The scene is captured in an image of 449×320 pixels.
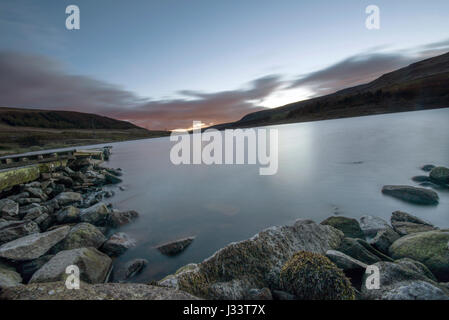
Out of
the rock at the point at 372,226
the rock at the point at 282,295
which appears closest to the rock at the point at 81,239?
the rock at the point at 282,295

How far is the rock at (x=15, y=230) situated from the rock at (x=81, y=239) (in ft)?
5.91

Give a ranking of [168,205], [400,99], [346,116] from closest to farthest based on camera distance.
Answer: [168,205] < [400,99] < [346,116]

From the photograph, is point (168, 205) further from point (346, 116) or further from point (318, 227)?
point (346, 116)

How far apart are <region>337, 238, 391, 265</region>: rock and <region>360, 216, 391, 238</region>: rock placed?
1794 millimetres

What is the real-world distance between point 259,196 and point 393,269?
810cm

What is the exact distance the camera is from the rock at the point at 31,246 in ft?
16.1

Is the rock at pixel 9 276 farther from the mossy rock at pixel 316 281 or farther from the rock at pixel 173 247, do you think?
the mossy rock at pixel 316 281

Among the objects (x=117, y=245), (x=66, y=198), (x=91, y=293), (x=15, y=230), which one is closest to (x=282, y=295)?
(x=91, y=293)

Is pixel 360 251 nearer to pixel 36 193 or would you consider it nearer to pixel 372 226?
pixel 372 226

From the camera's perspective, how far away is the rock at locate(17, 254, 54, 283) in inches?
186

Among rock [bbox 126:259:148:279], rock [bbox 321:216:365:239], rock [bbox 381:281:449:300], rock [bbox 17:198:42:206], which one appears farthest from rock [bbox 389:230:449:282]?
rock [bbox 17:198:42:206]

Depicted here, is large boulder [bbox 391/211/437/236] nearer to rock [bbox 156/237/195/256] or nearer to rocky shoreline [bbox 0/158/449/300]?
rocky shoreline [bbox 0/158/449/300]
